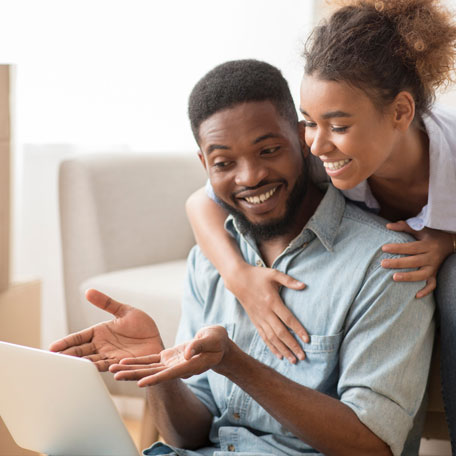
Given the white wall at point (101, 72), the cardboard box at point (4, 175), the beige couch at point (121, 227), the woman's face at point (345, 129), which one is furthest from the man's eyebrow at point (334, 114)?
the white wall at point (101, 72)

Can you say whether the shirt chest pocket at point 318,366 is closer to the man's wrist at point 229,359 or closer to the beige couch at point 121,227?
the man's wrist at point 229,359

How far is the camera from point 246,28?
9.92 ft

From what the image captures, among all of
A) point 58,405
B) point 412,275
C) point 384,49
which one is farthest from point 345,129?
point 58,405

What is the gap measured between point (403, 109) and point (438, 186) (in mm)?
167

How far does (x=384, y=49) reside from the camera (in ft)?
3.75

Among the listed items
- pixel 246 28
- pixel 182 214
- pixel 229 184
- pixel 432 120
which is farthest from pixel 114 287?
pixel 246 28

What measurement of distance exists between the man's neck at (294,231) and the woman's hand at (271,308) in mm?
53

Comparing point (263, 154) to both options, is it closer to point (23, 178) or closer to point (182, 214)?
point (182, 214)

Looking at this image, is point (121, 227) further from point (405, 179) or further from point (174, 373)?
point (174, 373)

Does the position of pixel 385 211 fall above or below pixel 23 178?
above

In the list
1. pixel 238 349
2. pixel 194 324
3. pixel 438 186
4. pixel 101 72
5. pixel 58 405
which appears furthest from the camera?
pixel 101 72

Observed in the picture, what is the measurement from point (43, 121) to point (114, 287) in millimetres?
1056

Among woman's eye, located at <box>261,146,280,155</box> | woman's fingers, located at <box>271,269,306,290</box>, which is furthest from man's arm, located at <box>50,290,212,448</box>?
woman's eye, located at <box>261,146,280,155</box>

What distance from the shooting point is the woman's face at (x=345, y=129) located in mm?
1141
